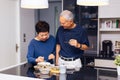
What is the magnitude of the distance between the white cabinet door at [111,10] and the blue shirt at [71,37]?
166 cm

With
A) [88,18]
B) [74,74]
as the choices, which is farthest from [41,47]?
[88,18]

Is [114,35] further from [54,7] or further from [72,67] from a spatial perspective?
[72,67]

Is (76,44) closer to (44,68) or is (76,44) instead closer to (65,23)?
(65,23)

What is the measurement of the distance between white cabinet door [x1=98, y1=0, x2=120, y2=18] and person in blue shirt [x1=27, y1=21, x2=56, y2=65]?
1957 mm

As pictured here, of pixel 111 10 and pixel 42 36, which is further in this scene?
pixel 111 10

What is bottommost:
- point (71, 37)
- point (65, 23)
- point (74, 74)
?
point (74, 74)

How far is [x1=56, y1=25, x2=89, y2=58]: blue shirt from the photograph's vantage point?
266 cm

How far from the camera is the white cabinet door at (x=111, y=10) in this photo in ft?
13.4

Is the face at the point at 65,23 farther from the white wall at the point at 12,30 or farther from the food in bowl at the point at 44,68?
the white wall at the point at 12,30

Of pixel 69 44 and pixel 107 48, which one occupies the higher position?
pixel 69 44

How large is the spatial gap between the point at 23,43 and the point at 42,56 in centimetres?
219

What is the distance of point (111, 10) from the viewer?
414cm

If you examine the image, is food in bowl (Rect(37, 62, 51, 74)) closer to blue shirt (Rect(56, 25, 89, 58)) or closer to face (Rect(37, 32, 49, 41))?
face (Rect(37, 32, 49, 41))

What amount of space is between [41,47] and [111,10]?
212 cm
